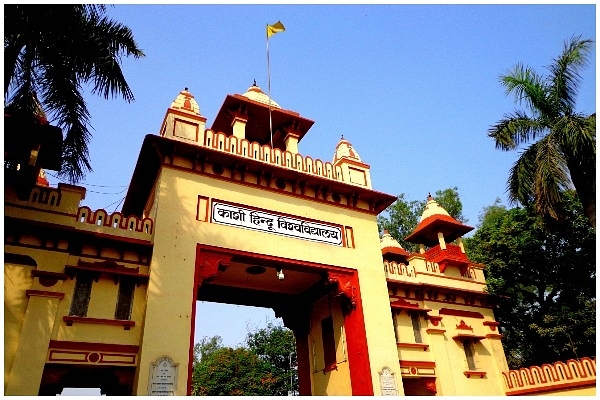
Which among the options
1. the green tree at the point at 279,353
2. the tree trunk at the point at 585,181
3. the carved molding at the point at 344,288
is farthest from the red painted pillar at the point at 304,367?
the green tree at the point at 279,353

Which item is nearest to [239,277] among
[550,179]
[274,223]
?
[274,223]

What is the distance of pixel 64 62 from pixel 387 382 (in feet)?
34.8

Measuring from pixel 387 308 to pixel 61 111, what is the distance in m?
9.53

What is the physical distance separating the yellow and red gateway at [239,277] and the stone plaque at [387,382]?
0.03m

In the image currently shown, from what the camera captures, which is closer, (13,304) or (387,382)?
(13,304)

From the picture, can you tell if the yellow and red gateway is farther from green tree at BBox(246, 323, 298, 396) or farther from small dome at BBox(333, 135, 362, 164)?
green tree at BBox(246, 323, 298, 396)

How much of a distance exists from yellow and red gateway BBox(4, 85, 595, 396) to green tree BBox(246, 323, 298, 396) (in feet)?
55.3

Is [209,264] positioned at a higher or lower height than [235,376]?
lower

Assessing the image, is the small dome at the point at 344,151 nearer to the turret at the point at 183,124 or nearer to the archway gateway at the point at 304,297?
the archway gateway at the point at 304,297

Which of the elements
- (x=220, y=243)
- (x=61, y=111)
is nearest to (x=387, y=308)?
(x=220, y=243)

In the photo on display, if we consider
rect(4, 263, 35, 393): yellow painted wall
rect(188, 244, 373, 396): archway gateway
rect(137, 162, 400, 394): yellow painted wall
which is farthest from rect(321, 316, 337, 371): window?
rect(4, 263, 35, 393): yellow painted wall

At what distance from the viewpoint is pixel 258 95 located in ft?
51.3

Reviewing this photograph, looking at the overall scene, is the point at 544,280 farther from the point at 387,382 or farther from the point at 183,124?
the point at 183,124

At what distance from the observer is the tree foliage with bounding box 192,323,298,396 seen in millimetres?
28880
